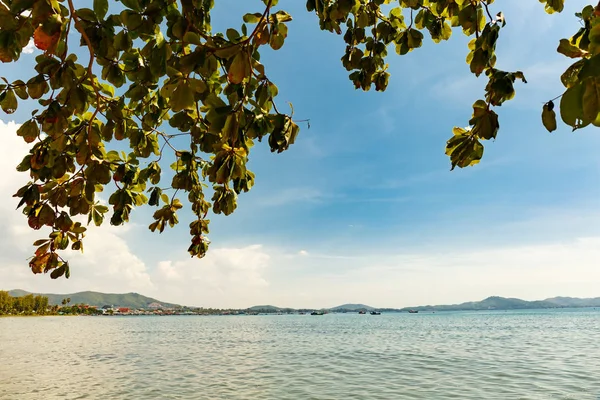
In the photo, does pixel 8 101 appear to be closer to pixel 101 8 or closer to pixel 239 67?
pixel 101 8

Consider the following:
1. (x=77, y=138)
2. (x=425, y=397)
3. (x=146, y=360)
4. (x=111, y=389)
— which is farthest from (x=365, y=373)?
(x=77, y=138)

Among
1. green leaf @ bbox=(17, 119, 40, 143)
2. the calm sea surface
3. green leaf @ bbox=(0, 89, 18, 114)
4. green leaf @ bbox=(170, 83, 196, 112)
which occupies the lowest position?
the calm sea surface

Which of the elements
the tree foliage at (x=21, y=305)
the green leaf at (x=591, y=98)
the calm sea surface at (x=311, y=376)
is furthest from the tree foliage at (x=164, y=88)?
the tree foliage at (x=21, y=305)

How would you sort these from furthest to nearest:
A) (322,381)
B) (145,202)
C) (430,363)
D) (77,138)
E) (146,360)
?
(146,360) < (430,363) < (322,381) < (145,202) < (77,138)

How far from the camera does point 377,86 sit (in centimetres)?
516

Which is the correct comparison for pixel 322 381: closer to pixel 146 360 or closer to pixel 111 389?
pixel 111 389

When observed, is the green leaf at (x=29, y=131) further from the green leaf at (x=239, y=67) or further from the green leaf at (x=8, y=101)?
the green leaf at (x=239, y=67)

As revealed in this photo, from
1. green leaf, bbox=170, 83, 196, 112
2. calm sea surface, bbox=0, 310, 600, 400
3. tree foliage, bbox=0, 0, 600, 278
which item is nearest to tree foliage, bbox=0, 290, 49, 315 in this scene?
calm sea surface, bbox=0, 310, 600, 400

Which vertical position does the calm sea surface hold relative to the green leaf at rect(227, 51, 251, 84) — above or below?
below

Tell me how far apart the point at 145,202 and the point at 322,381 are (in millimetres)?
19932

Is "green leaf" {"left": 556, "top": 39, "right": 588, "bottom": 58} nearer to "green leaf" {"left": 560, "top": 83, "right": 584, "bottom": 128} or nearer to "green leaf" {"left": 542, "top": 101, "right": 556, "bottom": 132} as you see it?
"green leaf" {"left": 542, "top": 101, "right": 556, "bottom": 132}

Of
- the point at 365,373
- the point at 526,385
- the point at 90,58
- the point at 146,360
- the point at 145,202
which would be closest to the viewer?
the point at 90,58

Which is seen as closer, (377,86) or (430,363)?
(377,86)

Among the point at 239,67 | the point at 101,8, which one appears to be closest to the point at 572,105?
the point at 239,67
